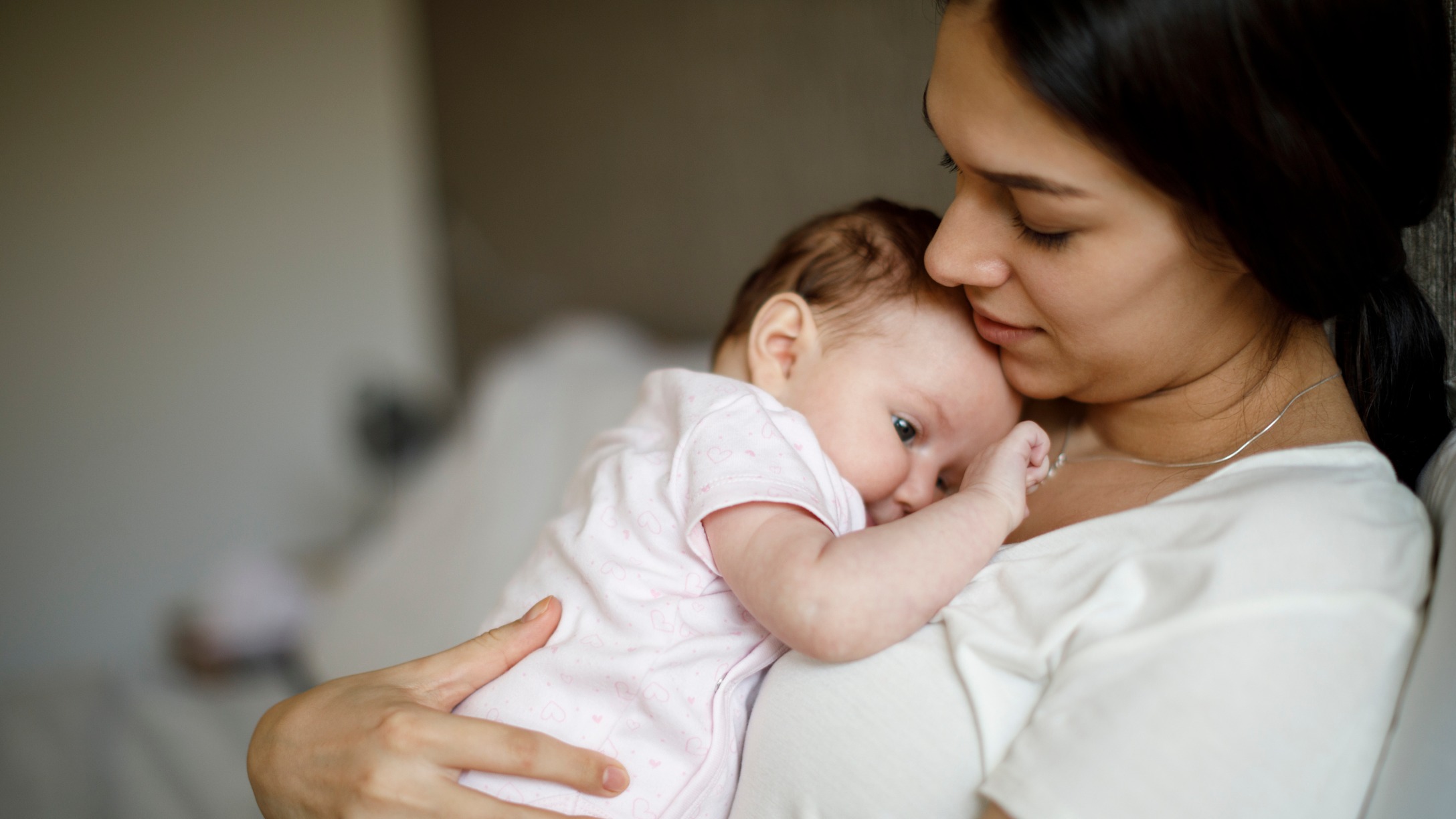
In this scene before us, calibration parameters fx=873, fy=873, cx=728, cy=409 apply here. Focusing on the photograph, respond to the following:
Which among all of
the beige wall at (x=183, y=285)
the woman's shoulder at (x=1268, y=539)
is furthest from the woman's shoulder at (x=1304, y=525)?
the beige wall at (x=183, y=285)

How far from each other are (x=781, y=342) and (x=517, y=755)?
59 cm

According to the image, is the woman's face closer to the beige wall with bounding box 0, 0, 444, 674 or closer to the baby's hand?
the baby's hand

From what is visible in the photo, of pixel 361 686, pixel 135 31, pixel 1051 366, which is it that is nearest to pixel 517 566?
pixel 361 686

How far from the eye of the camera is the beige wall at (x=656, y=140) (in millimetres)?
1761

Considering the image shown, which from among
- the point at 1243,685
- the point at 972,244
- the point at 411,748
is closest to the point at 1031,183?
the point at 972,244

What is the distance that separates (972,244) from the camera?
3.08 feet

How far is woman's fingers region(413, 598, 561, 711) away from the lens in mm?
992

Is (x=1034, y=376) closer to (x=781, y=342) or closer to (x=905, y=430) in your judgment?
(x=905, y=430)

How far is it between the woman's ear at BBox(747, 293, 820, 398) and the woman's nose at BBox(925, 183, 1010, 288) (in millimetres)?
213

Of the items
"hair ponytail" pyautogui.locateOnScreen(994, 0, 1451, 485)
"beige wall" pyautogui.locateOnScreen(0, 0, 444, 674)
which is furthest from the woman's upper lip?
"beige wall" pyautogui.locateOnScreen(0, 0, 444, 674)

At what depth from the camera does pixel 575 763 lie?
34.8 inches

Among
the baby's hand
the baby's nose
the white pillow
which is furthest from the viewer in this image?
the white pillow

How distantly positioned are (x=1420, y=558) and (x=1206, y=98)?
0.42m

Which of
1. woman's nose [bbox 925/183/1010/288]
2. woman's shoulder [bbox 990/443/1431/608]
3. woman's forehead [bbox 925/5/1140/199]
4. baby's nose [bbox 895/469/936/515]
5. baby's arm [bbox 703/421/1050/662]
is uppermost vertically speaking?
woman's forehead [bbox 925/5/1140/199]
